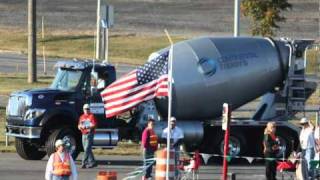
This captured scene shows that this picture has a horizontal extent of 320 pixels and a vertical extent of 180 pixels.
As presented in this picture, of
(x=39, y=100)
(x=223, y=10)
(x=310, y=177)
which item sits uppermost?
(x=223, y=10)

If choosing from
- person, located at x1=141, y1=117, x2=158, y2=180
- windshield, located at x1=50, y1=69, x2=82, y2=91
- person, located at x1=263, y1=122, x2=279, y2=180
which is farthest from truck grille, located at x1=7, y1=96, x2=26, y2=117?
person, located at x1=263, y1=122, x2=279, y2=180

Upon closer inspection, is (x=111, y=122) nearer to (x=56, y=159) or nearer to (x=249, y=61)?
(x=249, y=61)

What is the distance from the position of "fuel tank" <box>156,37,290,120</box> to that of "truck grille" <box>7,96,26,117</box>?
3.57 meters

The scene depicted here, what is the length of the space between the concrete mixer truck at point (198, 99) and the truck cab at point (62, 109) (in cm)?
2

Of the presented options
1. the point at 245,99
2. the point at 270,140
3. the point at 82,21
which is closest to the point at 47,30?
the point at 82,21

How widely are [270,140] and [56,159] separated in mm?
7130

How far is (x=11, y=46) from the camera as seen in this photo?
69.0 m

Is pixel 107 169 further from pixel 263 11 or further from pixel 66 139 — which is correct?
pixel 263 11

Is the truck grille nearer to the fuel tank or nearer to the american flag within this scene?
the american flag

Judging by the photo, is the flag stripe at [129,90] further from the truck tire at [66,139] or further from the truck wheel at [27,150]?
the truck wheel at [27,150]

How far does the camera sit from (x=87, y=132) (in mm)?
24812

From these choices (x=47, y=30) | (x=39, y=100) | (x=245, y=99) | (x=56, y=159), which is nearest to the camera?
(x=56, y=159)

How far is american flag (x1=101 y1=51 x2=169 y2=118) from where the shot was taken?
1027 inches

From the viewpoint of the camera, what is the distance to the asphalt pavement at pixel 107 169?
23.5 metres
